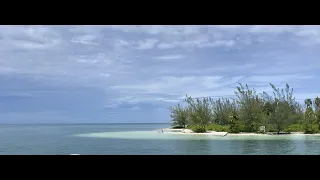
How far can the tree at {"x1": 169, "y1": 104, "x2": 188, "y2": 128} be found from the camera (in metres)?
22.0

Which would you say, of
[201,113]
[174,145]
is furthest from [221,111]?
[174,145]

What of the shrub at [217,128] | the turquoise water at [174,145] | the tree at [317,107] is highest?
the tree at [317,107]

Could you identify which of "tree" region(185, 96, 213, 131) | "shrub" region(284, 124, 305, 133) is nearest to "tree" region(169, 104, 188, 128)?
"tree" region(185, 96, 213, 131)

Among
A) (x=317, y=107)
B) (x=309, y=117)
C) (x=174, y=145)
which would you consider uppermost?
(x=317, y=107)

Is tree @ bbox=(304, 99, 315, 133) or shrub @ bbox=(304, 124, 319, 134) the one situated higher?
tree @ bbox=(304, 99, 315, 133)

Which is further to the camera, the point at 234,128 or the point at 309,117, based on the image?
the point at 234,128

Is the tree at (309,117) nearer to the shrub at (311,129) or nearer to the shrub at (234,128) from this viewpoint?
the shrub at (311,129)

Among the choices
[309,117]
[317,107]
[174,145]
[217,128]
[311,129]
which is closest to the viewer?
[174,145]

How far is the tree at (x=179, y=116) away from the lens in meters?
22.0

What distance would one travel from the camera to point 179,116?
22.6 meters

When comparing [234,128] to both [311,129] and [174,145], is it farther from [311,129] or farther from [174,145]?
[174,145]

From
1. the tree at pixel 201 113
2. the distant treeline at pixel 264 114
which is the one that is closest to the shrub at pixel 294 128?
the distant treeline at pixel 264 114

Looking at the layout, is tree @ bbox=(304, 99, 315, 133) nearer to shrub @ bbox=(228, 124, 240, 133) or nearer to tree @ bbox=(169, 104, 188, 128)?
shrub @ bbox=(228, 124, 240, 133)

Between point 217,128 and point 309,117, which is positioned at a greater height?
point 309,117
